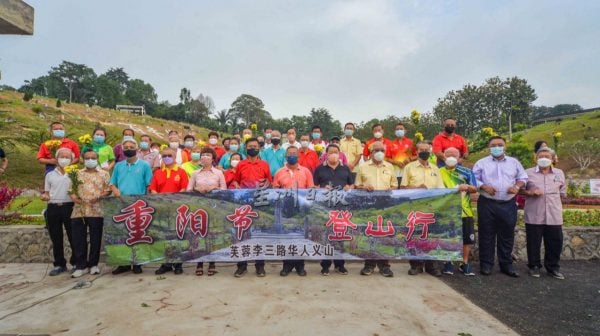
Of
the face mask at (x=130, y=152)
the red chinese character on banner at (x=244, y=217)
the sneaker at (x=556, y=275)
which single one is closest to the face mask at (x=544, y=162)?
the sneaker at (x=556, y=275)

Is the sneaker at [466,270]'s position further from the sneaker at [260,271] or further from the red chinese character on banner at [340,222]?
the sneaker at [260,271]

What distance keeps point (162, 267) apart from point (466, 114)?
50583 millimetres

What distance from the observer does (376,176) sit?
5348 mm

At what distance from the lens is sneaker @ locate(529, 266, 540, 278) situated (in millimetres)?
5264

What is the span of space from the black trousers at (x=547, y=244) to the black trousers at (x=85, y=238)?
6308 mm

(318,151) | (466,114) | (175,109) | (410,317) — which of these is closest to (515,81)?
(466,114)

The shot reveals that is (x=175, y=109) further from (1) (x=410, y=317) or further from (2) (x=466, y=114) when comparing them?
(1) (x=410, y=317)

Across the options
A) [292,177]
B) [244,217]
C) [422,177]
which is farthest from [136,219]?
[422,177]

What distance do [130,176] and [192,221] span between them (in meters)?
1.22

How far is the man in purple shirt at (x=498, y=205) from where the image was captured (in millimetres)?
5230

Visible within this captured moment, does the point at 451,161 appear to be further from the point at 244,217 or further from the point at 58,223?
the point at 58,223

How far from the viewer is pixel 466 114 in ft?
161

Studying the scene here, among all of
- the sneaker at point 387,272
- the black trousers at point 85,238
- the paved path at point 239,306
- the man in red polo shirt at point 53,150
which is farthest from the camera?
the man in red polo shirt at point 53,150

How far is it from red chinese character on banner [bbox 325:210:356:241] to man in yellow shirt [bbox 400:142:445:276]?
98 centimetres
